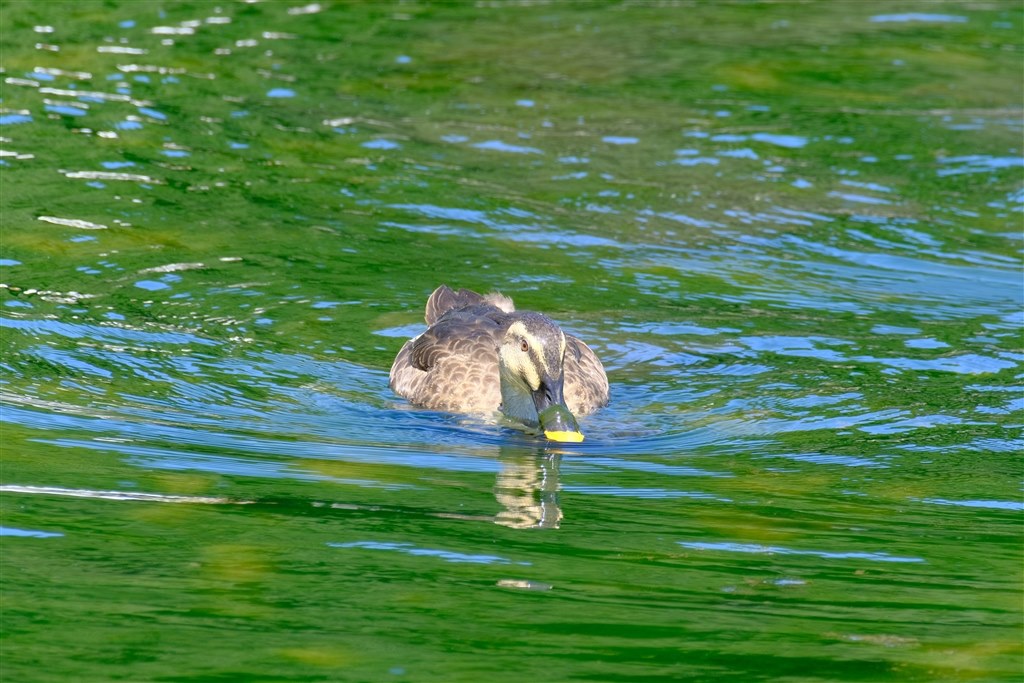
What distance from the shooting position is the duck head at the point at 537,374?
9.01 m

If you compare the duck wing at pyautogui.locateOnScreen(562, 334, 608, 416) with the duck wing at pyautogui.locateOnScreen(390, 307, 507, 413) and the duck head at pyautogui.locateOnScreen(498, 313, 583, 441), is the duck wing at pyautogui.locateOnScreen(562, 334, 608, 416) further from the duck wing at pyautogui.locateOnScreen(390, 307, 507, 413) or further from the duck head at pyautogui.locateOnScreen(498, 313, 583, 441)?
the duck wing at pyautogui.locateOnScreen(390, 307, 507, 413)

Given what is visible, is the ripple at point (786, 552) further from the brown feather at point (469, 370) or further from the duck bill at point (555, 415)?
the brown feather at point (469, 370)

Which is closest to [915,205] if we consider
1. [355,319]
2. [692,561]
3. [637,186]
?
[637,186]

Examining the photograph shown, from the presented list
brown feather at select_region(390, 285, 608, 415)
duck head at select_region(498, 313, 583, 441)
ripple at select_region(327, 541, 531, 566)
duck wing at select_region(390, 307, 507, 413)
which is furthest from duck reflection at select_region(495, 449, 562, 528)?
duck wing at select_region(390, 307, 507, 413)

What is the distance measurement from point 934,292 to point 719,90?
247 inches

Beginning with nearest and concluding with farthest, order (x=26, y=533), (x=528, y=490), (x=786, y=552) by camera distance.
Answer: (x=26, y=533)
(x=786, y=552)
(x=528, y=490)

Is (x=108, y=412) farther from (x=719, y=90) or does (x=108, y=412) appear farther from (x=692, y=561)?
(x=719, y=90)

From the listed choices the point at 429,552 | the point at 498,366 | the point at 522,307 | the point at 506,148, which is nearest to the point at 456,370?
the point at 498,366

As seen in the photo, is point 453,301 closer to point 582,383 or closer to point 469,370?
point 469,370

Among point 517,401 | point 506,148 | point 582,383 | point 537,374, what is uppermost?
point 506,148

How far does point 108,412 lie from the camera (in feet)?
29.2

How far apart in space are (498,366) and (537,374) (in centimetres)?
90

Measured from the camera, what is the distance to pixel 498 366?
10.2 meters

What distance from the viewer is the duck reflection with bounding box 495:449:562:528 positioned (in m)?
7.30
